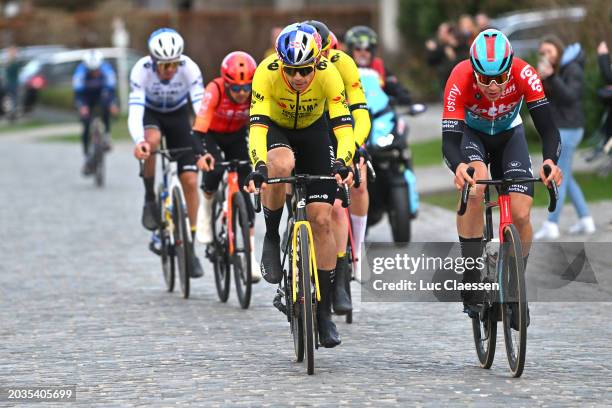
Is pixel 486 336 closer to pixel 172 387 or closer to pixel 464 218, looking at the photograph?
pixel 464 218

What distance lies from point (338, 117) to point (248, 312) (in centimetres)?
264

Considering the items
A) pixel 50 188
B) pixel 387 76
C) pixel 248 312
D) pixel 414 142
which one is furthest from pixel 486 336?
pixel 414 142

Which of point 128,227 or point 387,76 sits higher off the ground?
point 387,76

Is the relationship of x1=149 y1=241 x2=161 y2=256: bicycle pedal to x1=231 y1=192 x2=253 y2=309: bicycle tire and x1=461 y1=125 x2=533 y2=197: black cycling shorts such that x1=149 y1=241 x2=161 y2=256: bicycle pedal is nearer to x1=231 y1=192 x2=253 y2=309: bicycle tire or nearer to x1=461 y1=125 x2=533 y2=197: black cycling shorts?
x1=231 y1=192 x2=253 y2=309: bicycle tire

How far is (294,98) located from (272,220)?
0.75 meters

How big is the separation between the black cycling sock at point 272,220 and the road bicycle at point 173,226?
2786 millimetres

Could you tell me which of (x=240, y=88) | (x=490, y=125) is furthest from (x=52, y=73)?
(x=490, y=125)

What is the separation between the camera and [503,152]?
8.77 m

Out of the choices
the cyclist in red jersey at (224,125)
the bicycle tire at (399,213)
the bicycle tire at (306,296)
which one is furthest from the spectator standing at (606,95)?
the bicycle tire at (306,296)

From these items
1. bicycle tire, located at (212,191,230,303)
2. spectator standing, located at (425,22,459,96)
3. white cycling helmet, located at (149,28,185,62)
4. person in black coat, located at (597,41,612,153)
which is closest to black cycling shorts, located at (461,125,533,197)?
bicycle tire, located at (212,191,230,303)

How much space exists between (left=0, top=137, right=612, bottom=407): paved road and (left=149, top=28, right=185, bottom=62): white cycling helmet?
6.33ft

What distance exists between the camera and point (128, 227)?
57.0ft

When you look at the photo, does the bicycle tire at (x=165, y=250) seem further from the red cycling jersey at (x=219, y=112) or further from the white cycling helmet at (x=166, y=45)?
the white cycling helmet at (x=166, y=45)

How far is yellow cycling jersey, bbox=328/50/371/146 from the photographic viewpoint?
9.24 meters
